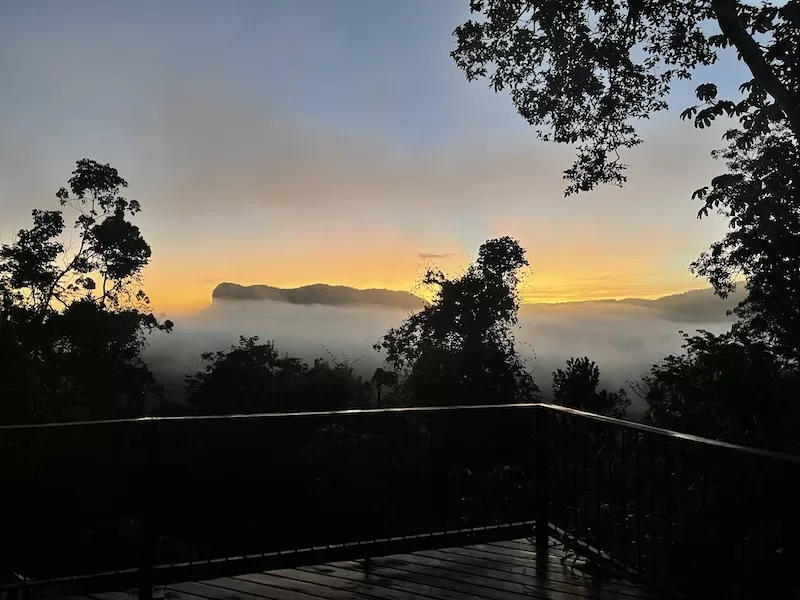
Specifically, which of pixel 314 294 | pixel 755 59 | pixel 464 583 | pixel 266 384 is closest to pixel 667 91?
pixel 755 59

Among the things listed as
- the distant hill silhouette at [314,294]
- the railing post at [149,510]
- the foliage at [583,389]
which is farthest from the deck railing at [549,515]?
the distant hill silhouette at [314,294]

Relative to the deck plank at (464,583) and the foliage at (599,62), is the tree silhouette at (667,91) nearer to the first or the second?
the foliage at (599,62)

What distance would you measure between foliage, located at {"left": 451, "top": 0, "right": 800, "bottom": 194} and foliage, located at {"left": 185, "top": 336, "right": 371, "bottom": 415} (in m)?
10.5

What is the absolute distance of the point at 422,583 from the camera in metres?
3.04

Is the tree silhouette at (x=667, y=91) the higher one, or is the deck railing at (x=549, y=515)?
the tree silhouette at (x=667, y=91)

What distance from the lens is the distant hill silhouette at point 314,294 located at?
64.8 feet

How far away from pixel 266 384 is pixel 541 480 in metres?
13.5

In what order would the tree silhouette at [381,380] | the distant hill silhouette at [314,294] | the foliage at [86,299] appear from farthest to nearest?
1. the distant hill silhouette at [314,294]
2. the tree silhouette at [381,380]
3. the foliage at [86,299]

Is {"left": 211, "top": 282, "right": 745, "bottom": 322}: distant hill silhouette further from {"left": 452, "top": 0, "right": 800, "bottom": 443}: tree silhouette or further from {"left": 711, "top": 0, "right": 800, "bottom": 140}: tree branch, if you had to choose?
{"left": 711, "top": 0, "right": 800, "bottom": 140}: tree branch

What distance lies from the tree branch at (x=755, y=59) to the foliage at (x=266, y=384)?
1220 cm

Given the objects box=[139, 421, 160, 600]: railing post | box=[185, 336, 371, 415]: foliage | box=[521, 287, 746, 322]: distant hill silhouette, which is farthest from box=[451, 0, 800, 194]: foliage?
box=[185, 336, 371, 415]: foliage

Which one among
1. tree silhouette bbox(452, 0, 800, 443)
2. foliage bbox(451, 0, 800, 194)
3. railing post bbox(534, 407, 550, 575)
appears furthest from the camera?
foliage bbox(451, 0, 800, 194)

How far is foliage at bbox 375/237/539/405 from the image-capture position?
16.2 m

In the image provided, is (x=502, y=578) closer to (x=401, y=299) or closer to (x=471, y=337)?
(x=471, y=337)
